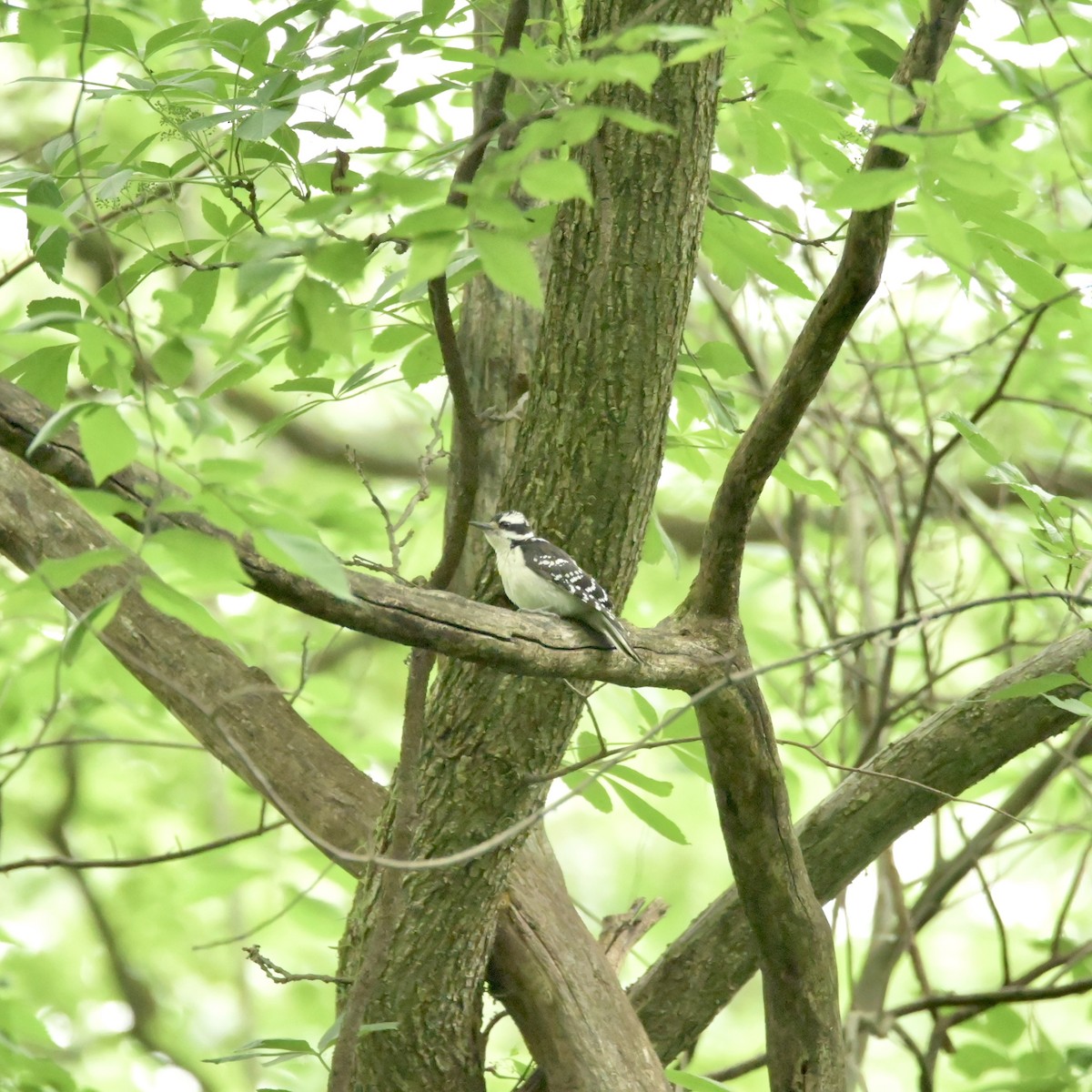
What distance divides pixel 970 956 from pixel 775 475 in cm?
725

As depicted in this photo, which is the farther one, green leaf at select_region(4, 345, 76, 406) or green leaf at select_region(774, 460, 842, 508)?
green leaf at select_region(774, 460, 842, 508)

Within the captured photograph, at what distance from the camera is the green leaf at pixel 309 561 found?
1820 mm

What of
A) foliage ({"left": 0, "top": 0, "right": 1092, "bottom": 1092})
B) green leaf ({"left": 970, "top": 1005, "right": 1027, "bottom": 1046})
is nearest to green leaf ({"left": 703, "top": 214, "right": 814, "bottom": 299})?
foliage ({"left": 0, "top": 0, "right": 1092, "bottom": 1092})

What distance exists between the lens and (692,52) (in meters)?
2.09

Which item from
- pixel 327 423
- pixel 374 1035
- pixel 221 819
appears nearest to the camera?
pixel 374 1035

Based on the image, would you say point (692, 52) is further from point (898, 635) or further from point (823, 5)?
point (898, 635)

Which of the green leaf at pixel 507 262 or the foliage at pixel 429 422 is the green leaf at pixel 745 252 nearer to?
the foliage at pixel 429 422

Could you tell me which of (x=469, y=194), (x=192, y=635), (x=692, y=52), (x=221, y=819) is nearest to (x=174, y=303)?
(x=469, y=194)

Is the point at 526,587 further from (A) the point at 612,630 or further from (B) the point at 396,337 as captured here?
(B) the point at 396,337

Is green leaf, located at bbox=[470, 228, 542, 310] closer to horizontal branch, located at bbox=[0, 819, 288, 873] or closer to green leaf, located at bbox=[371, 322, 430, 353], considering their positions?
green leaf, located at bbox=[371, 322, 430, 353]

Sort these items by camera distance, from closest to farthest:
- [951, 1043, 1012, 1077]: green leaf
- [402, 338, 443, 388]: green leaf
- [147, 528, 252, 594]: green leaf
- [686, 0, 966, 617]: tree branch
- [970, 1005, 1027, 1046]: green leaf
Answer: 1. [147, 528, 252, 594]: green leaf
2. [686, 0, 966, 617]: tree branch
3. [402, 338, 443, 388]: green leaf
4. [951, 1043, 1012, 1077]: green leaf
5. [970, 1005, 1027, 1046]: green leaf

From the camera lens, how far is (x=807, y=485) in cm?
377

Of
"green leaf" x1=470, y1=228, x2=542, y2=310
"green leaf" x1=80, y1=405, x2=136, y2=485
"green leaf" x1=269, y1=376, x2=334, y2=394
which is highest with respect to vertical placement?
"green leaf" x1=269, y1=376, x2=334, y2=394

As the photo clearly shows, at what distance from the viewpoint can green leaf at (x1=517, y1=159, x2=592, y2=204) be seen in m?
1.89
